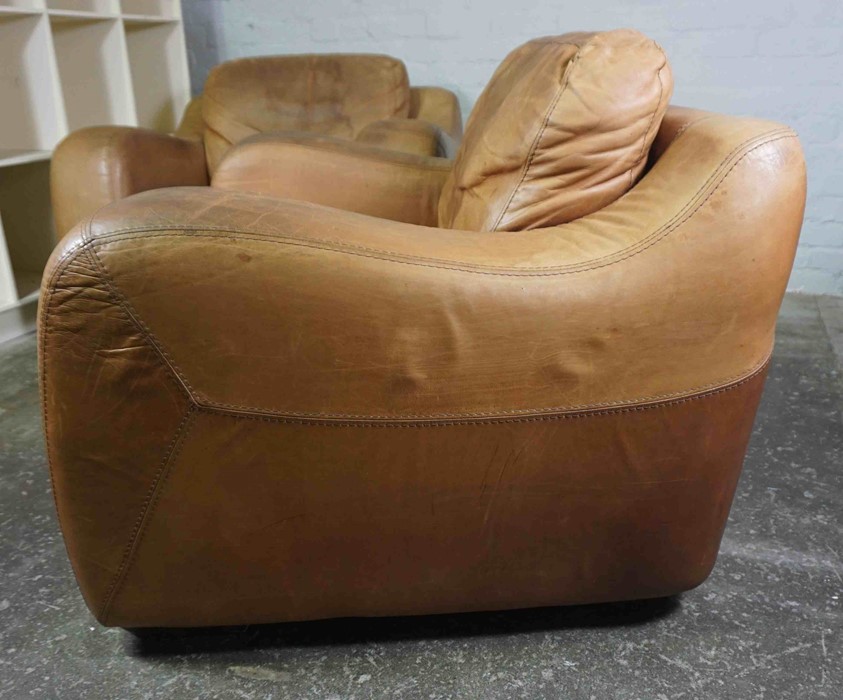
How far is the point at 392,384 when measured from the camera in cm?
70

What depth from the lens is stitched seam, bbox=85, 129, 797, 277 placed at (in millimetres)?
626

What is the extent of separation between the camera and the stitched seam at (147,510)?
69 centimetres

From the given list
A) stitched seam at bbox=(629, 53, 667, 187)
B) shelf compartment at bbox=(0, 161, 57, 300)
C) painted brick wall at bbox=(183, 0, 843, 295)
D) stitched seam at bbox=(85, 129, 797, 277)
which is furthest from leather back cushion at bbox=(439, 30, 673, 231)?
shelf compartment at bbox=(0, 161, 57, 300)

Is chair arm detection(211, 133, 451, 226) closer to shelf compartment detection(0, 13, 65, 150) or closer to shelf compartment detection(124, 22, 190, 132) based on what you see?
shelf compartment detection(0, 13, 65, 150)

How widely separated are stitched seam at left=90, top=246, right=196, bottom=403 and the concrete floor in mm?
394

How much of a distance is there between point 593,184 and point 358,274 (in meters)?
0.34

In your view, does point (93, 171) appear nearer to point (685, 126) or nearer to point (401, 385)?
point (401, 385)

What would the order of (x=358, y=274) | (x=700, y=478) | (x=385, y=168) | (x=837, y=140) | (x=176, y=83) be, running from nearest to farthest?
(x=358, y=274) < (x=700, y=478) < (x=385, y=168) < (x=837, y=140) < (x=176, y=83)

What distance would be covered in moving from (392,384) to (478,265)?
0.15 meters

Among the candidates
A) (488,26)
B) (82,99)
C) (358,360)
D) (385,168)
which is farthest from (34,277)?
(358,360)

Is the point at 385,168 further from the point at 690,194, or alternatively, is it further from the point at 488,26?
the point at 488,26

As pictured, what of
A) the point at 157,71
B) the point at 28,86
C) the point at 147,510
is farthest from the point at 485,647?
the point at 157,71

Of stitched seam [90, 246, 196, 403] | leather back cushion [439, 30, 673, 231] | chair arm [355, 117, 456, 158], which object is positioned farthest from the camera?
chair arm [355, 117, 456, 158]

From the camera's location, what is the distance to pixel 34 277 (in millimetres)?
2072
